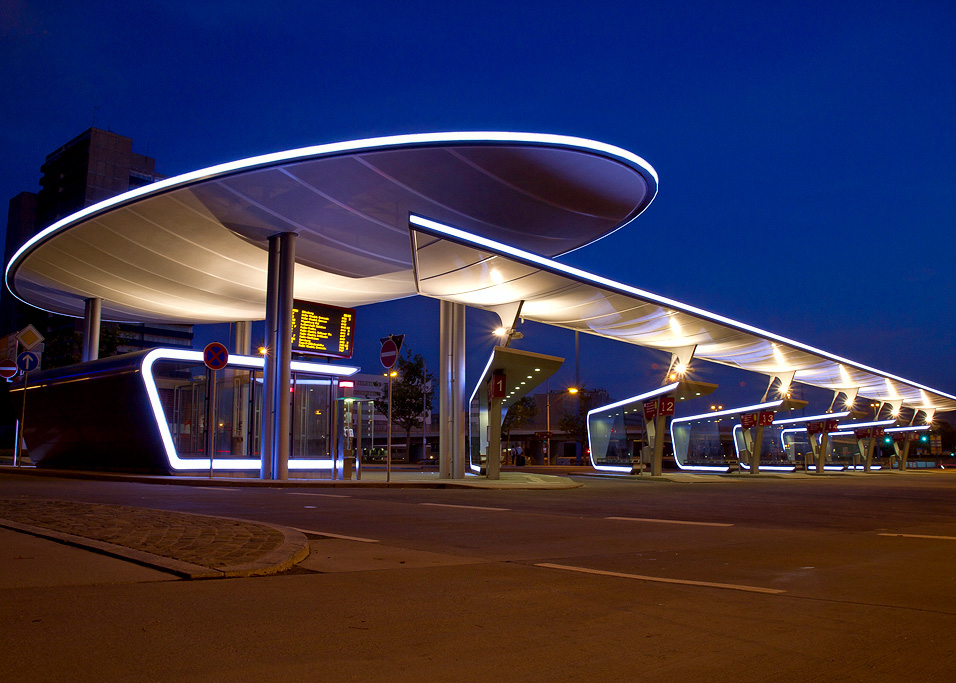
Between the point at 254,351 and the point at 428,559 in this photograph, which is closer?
the point at 428,559

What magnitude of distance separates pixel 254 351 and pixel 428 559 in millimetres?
38199

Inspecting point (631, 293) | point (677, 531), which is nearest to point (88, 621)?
point (677, 531)

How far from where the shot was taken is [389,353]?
1983 centimetres

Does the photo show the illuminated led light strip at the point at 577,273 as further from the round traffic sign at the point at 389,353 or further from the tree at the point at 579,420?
the tree at the point at 579,420

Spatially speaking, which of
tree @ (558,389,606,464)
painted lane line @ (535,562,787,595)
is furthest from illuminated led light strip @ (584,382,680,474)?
tree @ (558,389,606,464)

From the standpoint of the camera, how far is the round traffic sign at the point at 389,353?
19594 mm

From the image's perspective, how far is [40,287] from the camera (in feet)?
97.7

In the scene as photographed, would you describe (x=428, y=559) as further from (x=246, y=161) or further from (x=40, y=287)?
(x=40, y=287)

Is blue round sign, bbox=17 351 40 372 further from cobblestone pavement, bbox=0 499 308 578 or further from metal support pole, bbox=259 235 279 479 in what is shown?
cobblestone pavement, bbox=0 499 308 578

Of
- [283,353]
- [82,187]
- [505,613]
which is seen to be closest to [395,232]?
[283,353]

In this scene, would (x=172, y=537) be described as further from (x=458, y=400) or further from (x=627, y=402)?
(x=627, y=402)

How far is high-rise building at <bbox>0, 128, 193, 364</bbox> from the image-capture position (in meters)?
101

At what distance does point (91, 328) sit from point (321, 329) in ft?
38.4

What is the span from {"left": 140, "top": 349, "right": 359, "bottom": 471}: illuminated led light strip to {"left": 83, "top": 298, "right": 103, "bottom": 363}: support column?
886 cm
